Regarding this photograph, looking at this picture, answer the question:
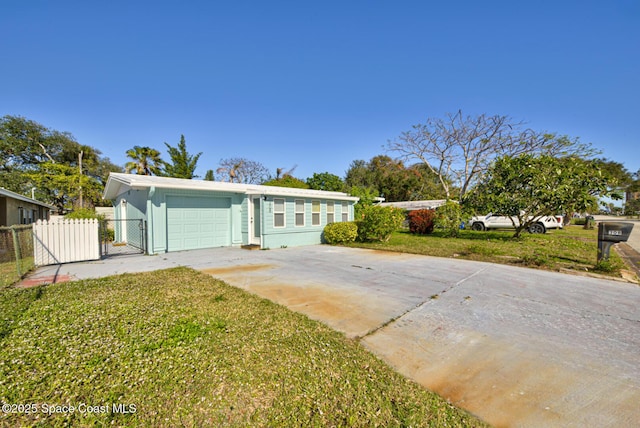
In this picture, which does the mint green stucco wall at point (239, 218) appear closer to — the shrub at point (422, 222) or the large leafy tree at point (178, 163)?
the shrub at point (422, 222)

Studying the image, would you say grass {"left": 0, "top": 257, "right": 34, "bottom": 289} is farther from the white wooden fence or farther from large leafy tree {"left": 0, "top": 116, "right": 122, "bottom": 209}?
large leafy tree {"left": 0, "top": 116, "right": 122, "bottom": 209}

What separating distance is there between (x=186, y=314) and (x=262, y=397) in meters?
2.12

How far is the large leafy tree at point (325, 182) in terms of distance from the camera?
31.1m

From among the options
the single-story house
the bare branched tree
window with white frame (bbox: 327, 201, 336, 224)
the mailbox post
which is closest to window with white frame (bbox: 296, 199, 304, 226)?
the single-story house

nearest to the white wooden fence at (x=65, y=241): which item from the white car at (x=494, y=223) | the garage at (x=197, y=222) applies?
the garage at (x=197, y=222)

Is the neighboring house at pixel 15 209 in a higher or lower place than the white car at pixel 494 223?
higher

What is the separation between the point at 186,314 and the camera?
12.2 ft

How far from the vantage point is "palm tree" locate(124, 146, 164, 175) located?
2508 cm

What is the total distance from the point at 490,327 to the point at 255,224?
30.0ft

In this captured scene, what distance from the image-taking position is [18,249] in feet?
20.4

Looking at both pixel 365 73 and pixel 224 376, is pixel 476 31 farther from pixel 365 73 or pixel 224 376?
pixel 224 376

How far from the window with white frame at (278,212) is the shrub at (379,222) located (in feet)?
12.9

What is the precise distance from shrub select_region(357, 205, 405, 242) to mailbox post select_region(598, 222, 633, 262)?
6.53m

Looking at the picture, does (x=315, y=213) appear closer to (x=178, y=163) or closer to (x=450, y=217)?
(x=450, y=217)
